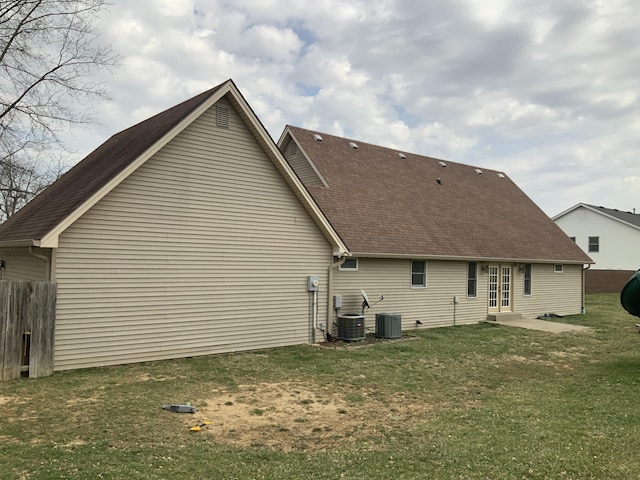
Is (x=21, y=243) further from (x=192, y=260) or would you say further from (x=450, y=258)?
(x=450, y=258)

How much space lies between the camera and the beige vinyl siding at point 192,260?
33.7ft

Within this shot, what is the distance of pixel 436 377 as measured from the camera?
10.4m

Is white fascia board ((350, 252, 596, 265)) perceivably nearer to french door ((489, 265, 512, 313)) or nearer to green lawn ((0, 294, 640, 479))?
french door ((489, 265, 512, 313))

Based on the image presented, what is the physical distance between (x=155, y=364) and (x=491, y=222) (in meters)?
15.9

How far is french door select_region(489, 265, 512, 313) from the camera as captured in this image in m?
20.1

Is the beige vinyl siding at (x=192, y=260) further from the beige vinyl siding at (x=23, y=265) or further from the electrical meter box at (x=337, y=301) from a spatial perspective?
the beige vinyl siding at (x=23, y=265)

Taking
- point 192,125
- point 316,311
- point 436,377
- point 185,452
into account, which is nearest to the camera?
point 185,452

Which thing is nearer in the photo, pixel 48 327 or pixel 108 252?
pixel 48 327

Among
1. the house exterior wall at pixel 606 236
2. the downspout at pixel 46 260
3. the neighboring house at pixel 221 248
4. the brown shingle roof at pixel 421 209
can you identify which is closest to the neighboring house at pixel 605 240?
the house exterior wall at pixel 606 236

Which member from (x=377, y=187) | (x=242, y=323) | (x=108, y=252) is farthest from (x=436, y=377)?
(x=377, y=187)

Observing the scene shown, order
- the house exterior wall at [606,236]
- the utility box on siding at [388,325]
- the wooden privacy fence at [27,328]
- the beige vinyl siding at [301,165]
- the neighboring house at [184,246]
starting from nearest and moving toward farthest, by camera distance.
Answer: the wooden privacy fence at [27,328] < the neighboring house at [184,246] < the utility box on siding at [388,325] < the beige vinyl siding at [301,165] < the house exterior wall at [606,236]

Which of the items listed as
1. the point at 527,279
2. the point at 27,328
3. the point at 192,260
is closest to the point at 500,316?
the point at 527,279

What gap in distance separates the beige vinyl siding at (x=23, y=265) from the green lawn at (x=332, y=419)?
2.39 meters

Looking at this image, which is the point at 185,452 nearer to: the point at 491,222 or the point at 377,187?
the point at 377,187
